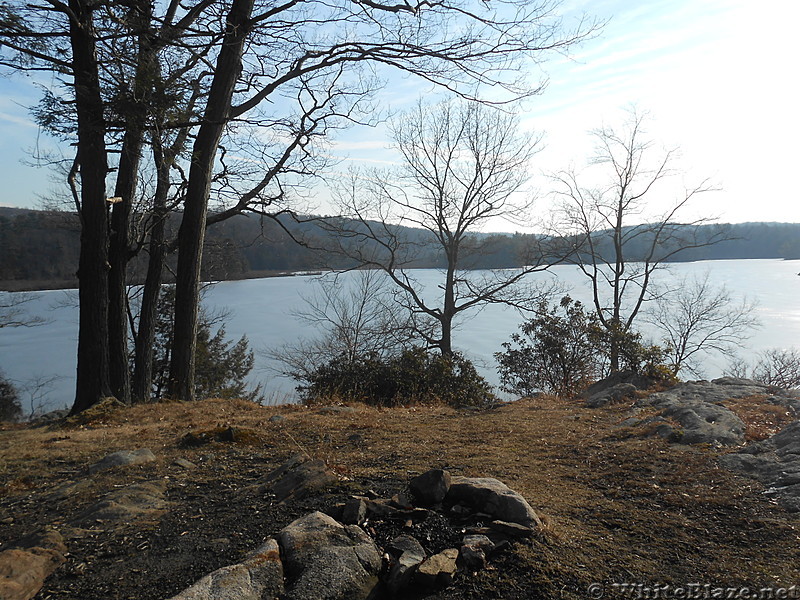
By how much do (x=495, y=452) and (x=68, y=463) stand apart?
3372 millimetres

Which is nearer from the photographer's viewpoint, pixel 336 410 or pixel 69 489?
pixel 69 489

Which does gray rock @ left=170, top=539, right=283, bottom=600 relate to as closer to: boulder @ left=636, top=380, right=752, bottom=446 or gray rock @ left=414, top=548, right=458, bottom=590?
gray rock @ left=414, top=548, right=458, bottom=590

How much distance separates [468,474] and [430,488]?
85cm

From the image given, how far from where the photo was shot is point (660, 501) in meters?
3.07

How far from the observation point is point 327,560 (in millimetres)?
2174

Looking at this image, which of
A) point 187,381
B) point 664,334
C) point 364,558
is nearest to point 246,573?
point 364,558

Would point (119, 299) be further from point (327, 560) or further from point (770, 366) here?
point (770, 366)

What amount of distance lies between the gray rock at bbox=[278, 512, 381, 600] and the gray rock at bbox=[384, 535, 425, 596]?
2.8 inches

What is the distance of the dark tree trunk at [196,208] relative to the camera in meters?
7.89

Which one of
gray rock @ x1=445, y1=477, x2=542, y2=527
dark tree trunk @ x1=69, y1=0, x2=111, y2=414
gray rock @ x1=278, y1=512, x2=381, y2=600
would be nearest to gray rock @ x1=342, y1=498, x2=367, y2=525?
gray rock @ x1=278, y1=512, x2=381, y2=600

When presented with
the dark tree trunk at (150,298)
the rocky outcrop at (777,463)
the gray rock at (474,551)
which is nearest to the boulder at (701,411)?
the rocky outcrop at (777,463)

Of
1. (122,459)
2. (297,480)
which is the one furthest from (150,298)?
(297,480)

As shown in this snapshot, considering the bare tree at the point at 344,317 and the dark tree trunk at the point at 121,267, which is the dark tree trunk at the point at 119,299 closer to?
the dark tree trunk at the point at 121,267

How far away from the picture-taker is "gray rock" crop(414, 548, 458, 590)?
83.5 inches
